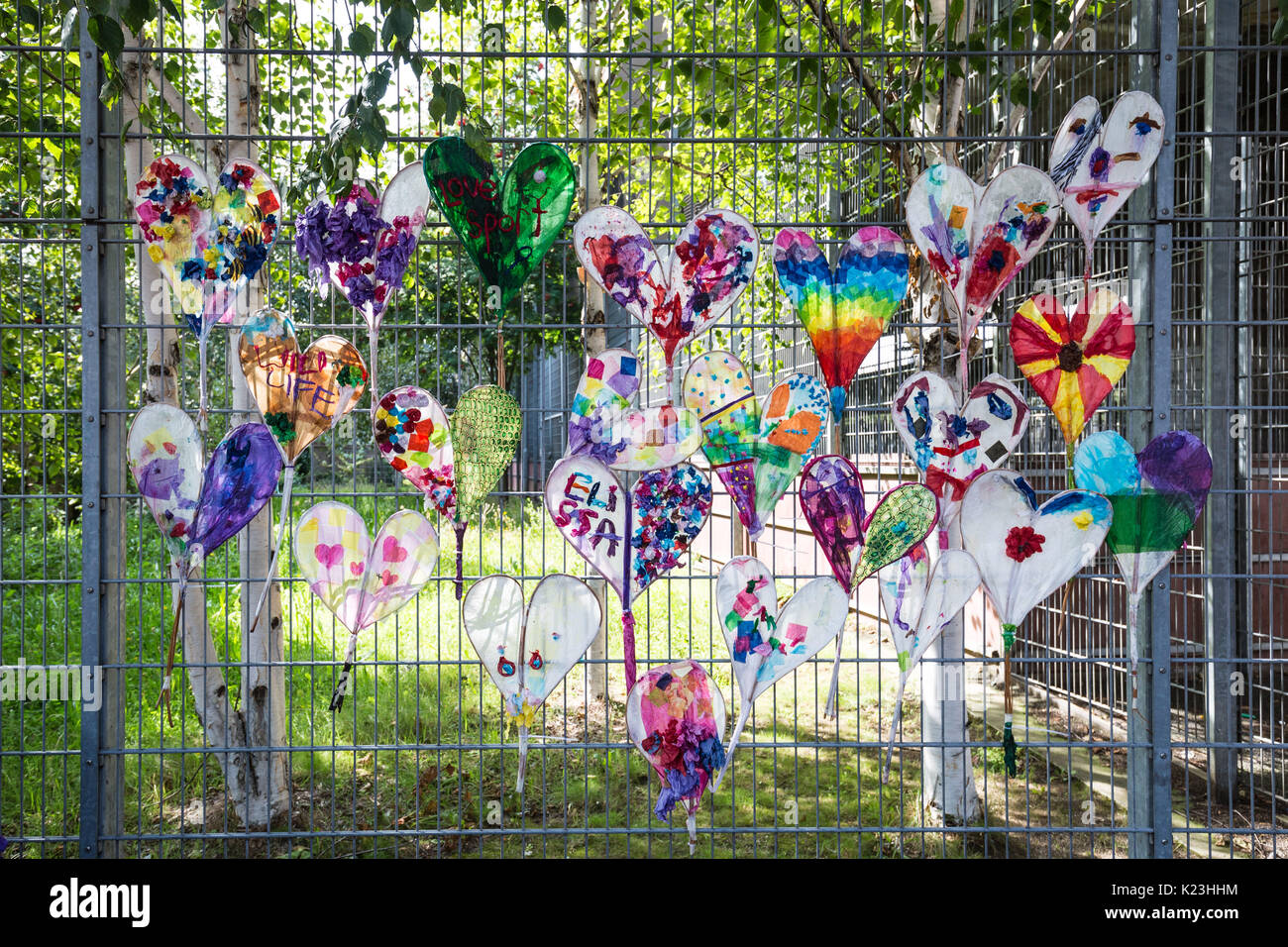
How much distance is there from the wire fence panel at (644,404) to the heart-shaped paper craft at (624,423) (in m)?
0.17

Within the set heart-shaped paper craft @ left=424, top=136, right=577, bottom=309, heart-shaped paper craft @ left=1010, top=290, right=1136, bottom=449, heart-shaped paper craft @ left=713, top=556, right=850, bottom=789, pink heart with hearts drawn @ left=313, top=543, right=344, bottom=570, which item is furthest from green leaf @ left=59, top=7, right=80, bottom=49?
heart-shaped paper craft @ left=1010, top=290, right=1136, bottom=449

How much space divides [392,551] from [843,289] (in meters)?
1.35

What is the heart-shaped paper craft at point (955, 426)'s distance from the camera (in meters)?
2.38

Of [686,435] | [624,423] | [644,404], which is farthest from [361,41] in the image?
[644,404]

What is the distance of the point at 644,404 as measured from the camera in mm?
3467

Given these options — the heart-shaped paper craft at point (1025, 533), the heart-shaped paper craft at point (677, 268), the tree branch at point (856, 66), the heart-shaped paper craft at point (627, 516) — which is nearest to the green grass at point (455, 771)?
the heart-shaped paper craft at point (627, 516)

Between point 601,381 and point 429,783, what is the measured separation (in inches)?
79.8

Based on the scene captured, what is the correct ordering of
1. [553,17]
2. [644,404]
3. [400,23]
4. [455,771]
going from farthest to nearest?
1. [455,771]
2. [644,404]
3. [553,17]
4. [400,23]

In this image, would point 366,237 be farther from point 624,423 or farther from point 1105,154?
point 1105,154

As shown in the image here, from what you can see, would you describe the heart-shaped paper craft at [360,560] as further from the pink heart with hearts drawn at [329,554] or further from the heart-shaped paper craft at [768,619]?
the heart-shaped paper craft at [768,619]

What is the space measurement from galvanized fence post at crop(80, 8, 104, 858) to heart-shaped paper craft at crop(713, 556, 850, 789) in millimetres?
1615

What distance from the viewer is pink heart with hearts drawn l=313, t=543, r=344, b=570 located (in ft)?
7.81
